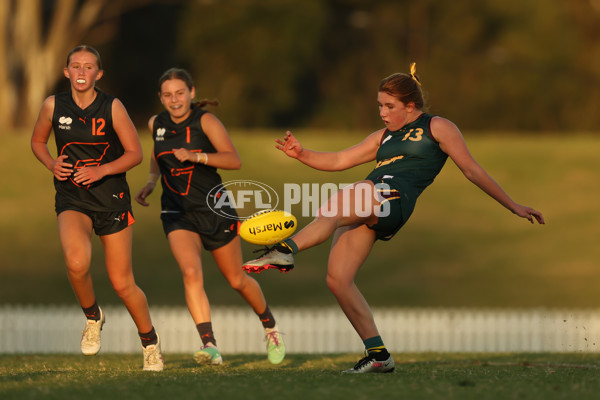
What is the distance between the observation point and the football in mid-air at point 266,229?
653cm

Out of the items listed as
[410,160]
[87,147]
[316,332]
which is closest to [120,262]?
[87,147]

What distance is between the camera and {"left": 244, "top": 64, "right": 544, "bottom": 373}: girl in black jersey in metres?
6.73

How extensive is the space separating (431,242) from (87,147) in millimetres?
21013

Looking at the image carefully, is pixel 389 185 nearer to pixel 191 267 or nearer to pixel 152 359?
pixel 191 267

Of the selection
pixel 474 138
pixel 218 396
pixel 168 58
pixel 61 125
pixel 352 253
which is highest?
pixel 168 58

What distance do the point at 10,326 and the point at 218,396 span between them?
43.7 feet

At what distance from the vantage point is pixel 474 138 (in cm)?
3344

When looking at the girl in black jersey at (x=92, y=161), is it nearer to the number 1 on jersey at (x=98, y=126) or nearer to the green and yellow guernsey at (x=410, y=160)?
the number 1 on jersey at (x=98, y=126)

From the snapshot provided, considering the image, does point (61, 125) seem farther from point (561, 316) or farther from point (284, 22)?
point (284, 22)

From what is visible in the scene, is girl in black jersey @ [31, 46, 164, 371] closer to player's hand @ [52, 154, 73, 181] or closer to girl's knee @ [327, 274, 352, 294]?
player's hand @ [52, 154, 73, 181]

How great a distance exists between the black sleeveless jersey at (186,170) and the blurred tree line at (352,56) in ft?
98.9

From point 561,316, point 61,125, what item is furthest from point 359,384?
point 561,316

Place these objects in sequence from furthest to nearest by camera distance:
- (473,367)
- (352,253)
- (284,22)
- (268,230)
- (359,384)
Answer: (284,22) → (473,367) → (352,253) → (268,230) → (359,384)

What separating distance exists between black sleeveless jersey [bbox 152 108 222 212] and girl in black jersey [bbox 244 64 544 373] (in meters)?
1.43
